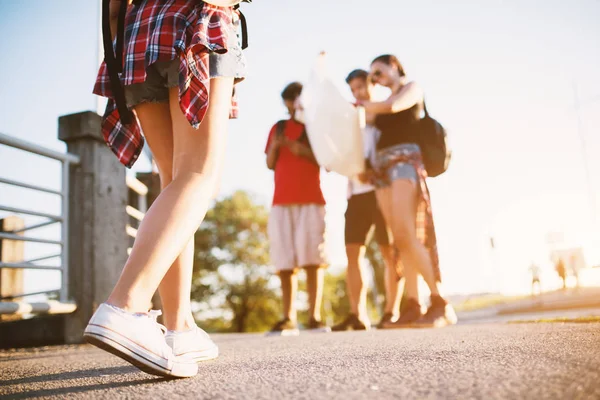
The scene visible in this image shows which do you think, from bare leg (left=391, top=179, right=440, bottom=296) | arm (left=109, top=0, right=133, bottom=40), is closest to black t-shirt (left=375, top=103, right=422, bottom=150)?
bare leg (left=391, top=179, right=440, bottom=296)

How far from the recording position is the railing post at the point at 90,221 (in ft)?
12.3

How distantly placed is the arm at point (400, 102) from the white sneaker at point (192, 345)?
91.3 inches

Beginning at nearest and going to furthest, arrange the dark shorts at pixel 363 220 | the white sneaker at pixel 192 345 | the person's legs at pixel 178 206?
the person's legs at pixel 178 206 < the white sneaker at pixel 192 345 < the dark shorts at pixel 363 220

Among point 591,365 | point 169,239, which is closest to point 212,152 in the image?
point 169,239

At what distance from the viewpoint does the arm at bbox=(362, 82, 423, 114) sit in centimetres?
363

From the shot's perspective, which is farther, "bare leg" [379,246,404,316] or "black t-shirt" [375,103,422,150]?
"bare leg" [379,246,404,316]

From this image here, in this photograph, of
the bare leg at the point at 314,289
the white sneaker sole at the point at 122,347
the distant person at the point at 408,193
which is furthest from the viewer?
the bare leg at the point at 314,289

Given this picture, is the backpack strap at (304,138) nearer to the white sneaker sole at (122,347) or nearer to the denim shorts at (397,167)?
the denim shorts at (397,167)

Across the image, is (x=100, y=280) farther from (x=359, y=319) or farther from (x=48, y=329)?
(x=359, y=319)

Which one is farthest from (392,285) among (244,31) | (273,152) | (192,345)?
(244,31)

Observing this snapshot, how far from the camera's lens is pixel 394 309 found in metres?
4.45

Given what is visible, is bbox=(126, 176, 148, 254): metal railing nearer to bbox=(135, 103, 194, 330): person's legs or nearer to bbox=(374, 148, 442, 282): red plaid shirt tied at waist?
bbox=(374, 148, 442, 282): red plaid shirt tied at waist

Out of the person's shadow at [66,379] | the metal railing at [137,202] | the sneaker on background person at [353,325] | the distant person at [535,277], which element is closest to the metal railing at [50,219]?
the metal railing at [137,202]

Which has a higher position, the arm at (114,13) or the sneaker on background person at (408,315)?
the arm at (114,13)
